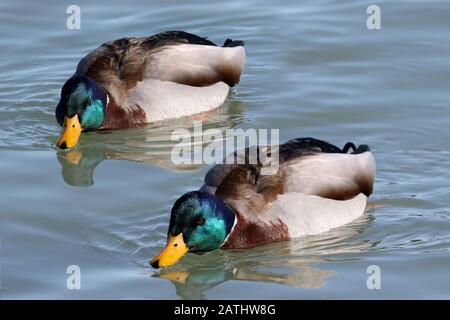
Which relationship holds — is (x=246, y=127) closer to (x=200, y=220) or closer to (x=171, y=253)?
(x=200, y=220)

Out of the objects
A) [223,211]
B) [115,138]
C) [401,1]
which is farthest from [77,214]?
[401,1]

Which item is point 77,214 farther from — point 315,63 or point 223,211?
point 315,63

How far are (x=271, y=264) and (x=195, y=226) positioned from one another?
683mm

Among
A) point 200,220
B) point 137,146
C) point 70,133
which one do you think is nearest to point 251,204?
point 200,220

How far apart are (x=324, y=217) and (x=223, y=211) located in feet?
3.33

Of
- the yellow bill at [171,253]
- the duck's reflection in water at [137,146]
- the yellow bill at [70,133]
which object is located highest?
the yellow bill at [70,133]

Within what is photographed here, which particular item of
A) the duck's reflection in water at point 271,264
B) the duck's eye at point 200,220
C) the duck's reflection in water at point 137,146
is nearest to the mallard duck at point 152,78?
the duck's reflection in water at point 137,146

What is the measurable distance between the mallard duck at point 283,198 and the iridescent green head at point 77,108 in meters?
2.46

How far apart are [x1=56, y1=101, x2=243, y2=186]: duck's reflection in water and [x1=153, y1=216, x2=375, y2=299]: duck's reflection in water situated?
1888mm

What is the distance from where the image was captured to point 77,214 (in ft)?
36.4

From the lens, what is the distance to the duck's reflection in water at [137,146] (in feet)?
40.3

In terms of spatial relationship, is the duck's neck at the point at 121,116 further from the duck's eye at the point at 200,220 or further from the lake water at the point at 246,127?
the duck's eye at the point at 200,220

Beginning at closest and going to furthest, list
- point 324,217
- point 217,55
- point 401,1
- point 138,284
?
1. point 138,284
2. point 324,217
3. point 217,55
4. point 401,1

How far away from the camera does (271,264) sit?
10164 mm
